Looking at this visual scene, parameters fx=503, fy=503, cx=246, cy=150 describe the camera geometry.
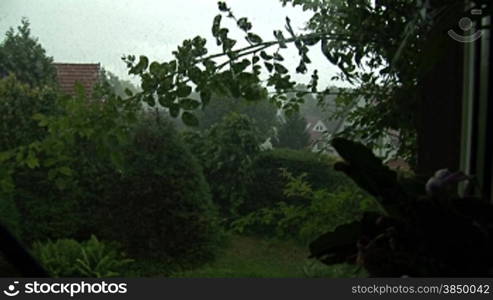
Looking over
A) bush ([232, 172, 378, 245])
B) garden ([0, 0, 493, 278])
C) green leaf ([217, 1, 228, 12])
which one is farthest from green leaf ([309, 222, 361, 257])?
green leaf ([217, 1, 228, 12])

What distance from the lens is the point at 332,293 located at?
0.63 metres

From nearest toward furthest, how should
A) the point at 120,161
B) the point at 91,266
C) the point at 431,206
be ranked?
the point at 431,206 → the point at 120,161 → the point at 91,266

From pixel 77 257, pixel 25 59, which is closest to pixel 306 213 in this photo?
pixel 77 257

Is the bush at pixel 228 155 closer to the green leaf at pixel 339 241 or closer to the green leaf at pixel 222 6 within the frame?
the green leaf at pixel 222 6

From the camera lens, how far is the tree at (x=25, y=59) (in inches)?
43.6

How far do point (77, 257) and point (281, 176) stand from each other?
50 centimetres

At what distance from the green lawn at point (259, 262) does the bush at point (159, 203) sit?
0.05m

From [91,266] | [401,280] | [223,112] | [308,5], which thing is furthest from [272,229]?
[401,280]

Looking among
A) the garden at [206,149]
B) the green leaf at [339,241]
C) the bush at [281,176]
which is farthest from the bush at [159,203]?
the green leaf at [339,241]

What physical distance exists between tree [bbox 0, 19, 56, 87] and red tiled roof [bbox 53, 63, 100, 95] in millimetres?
17

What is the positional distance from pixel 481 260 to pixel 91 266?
0.84 metres

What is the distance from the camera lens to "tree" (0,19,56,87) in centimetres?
111

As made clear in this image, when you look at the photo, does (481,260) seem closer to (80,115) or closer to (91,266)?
(80,115)

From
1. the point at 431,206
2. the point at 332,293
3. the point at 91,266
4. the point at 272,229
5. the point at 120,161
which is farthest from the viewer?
the point at 272,229
